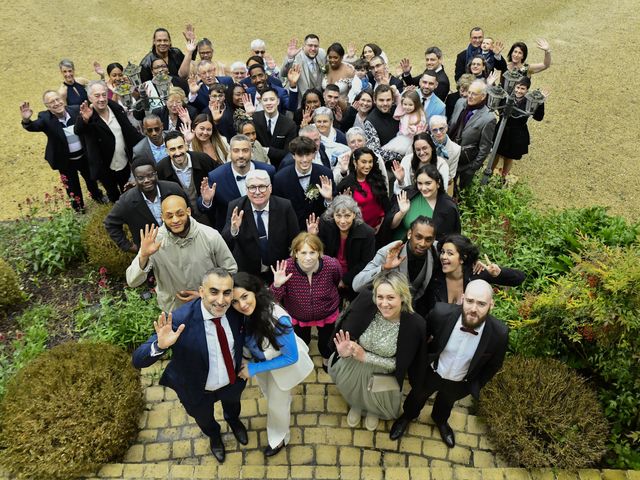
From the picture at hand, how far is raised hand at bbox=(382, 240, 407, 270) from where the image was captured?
5027 millimetres

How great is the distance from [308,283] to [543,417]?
2.74m

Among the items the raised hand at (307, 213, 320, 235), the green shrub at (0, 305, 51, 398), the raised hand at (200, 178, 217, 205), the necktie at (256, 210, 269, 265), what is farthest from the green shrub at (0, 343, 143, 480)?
the raised hand at (307, 213, 320, 235)

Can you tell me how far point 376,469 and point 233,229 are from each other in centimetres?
293

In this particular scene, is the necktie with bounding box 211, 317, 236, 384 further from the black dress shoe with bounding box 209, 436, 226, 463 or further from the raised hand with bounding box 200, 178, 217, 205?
the raised hand with bounding box 200, 178, 217, 205

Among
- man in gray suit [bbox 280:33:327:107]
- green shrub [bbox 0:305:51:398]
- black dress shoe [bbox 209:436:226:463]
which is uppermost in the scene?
man in gray suit [bbox 280:33:327:107]

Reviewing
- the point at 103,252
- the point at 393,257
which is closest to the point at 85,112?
the point at 103,252

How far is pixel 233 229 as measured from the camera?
5.64 meters

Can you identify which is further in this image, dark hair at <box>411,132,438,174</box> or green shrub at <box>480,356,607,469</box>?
dark hair at <box>411,132,438,174</box>

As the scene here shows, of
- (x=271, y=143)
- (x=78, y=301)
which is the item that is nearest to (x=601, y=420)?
(x=271, y=143)

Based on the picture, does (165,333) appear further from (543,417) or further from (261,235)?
(543,417)

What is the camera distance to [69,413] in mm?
4848

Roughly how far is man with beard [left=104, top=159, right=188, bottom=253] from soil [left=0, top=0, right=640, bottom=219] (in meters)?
4.71

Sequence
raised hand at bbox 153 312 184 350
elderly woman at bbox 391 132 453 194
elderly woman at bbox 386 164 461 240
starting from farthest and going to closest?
elderly woman at bbox 391 132 453 194 < elderly woman at bbox 386 164 461 240 < raised hand at bbox 153 312 184 350

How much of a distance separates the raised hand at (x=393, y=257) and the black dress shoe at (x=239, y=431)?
2.20 metres
